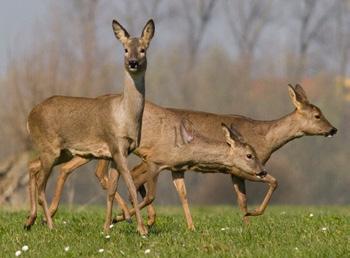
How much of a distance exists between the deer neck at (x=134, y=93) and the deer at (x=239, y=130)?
1.31 m

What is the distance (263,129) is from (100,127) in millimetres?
3222

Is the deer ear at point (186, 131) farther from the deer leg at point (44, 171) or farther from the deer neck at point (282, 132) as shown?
the deer leg at point (44, 171)

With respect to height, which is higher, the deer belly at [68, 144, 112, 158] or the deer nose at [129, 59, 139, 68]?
the deer nose at [129, 59, 139, 68]

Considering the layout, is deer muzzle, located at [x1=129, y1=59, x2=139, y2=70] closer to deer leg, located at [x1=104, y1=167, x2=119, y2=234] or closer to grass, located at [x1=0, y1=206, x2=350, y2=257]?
deer leg, located at [x1=104, y1=167, x2=119, y2=234]

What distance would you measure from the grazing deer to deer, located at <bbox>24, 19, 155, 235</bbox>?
118 centimetres

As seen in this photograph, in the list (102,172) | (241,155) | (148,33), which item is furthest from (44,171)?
(241,155)

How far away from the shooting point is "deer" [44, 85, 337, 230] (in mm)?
12547

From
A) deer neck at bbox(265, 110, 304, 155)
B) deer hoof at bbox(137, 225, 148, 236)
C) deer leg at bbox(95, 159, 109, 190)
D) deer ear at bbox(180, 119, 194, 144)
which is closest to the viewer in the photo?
deer hoof at bbox(137, 225, 148, 236)

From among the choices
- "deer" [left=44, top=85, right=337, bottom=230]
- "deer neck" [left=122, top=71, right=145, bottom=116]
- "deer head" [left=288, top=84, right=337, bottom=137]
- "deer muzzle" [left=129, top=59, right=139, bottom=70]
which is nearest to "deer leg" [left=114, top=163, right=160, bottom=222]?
"deer" [left=44, top=85, right=337, bottom=230]

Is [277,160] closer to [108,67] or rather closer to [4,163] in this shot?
[108,67]

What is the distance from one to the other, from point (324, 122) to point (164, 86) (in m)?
36.7

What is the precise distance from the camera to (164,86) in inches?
2016

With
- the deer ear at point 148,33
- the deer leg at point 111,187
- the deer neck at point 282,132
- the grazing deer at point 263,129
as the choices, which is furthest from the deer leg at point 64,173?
the deer neck at point 282,132

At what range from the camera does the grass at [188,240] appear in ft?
29.0
